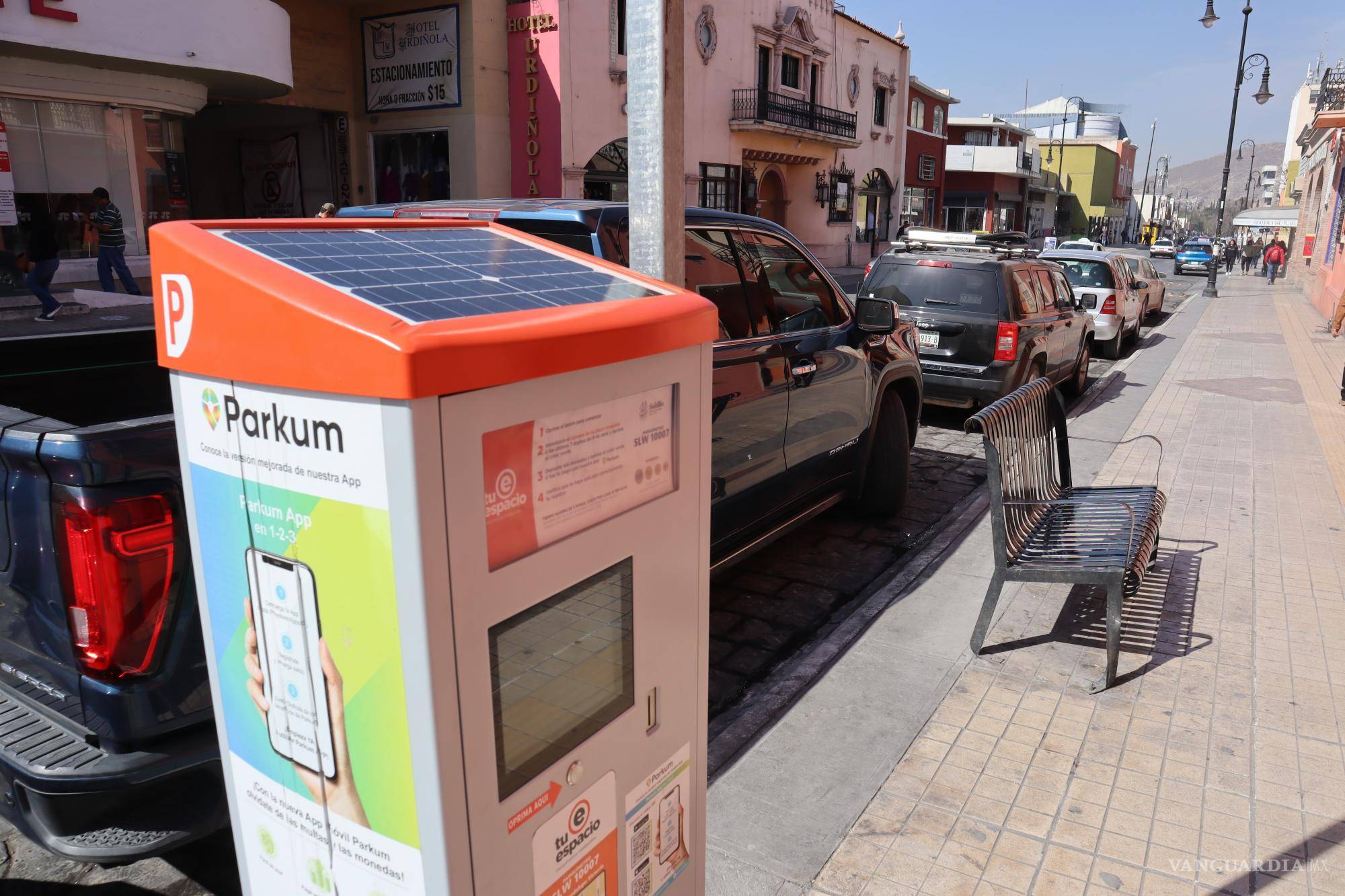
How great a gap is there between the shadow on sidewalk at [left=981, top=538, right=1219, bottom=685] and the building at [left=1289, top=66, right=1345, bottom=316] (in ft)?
41.1

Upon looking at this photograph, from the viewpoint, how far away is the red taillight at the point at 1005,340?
8922 millimetres

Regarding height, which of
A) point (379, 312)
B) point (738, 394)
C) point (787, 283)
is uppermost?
point (379, 312)

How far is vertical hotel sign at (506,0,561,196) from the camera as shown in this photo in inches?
784

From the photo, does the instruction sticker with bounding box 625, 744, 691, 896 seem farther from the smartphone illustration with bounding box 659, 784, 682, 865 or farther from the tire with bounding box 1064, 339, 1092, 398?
the tire with bounding box 1064, 339, 1092, 398

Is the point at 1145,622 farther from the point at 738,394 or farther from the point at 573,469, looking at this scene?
the point at 573,469

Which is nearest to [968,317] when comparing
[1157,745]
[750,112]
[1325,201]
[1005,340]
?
[1005,340]

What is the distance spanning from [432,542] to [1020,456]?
4121 mm

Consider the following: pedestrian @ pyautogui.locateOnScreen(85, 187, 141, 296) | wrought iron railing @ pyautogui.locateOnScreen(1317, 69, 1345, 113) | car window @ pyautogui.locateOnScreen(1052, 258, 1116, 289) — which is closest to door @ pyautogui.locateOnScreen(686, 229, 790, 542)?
car window @ pyautogui.locateOnScreen(1052, 258, 1116, 289)

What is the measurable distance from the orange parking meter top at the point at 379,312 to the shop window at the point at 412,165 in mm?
19722

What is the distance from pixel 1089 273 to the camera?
15516 millimetres

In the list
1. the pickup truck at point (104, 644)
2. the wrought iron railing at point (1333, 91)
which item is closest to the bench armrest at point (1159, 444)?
the pickup truck at point (104, 644)

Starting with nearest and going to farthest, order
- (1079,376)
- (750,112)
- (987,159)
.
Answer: (1079,376) → (750,112) → (987,159)

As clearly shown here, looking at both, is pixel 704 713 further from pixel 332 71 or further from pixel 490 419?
pixel 332 71

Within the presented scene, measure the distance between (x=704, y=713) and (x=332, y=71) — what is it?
21.7 metres
